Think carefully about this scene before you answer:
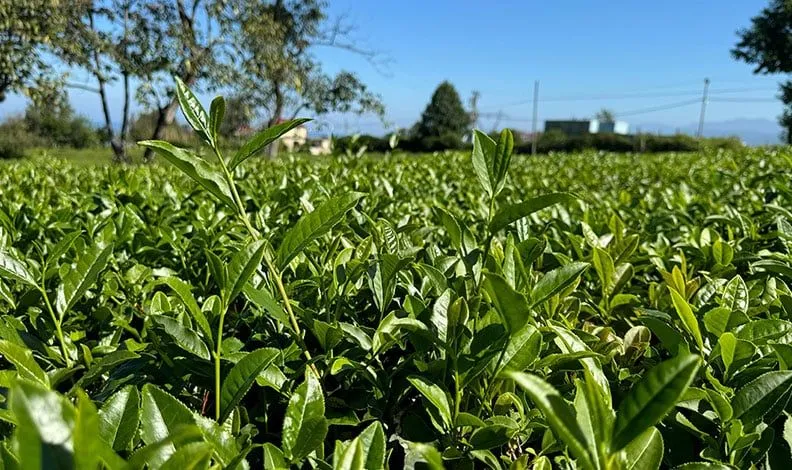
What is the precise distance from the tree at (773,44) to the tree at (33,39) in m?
39.9

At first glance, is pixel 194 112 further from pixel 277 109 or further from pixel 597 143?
pixel 597 143

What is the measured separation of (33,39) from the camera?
11.9 meters

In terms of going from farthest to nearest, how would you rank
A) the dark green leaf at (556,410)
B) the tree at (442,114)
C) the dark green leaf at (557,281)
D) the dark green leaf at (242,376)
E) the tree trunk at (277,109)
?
the tree at (442,114)
the tree trunk at (277,109)
the dark green leaf at (557,281)
the dark green leaf at (242,376)
the dark green leaf at (556,410)

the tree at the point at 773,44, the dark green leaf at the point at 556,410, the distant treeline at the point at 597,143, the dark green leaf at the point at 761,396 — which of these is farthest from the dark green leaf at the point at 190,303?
the tree at the point at 773,44

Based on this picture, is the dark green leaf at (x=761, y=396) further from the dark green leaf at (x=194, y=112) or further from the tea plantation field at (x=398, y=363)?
the dark green leaf at (x=194, y=112)

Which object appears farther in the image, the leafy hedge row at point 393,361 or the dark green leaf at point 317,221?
the dark green leaf at point 317,221

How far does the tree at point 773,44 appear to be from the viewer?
39.1 m

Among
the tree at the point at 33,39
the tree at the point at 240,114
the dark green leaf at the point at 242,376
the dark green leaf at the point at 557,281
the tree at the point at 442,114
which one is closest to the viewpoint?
the dark green leaf at the point at 242,376

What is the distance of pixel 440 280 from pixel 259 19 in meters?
17.9

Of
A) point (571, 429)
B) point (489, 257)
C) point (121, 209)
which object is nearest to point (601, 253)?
point (489, 257)

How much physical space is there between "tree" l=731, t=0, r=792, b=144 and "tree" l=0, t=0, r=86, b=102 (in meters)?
39.9

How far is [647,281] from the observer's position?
69.3 inches

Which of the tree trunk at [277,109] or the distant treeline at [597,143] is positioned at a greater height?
the tree trunk at [277,109]

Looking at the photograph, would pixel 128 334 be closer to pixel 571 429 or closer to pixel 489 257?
pixel 489 257
